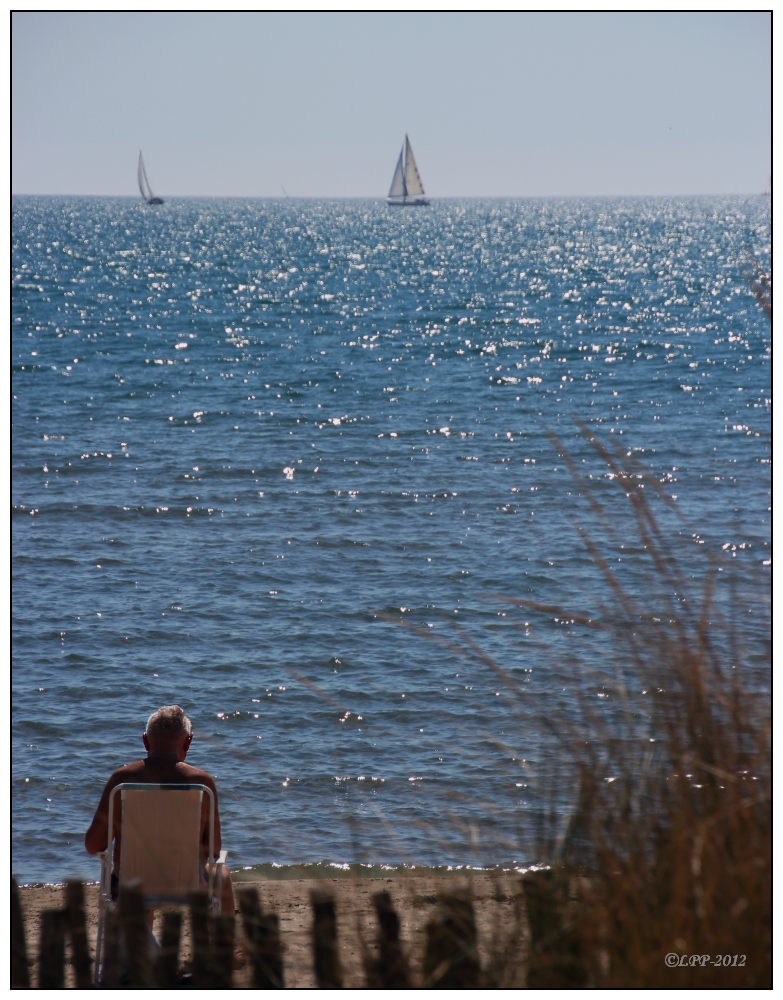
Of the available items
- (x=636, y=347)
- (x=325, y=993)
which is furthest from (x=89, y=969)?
(x=636, y=347)

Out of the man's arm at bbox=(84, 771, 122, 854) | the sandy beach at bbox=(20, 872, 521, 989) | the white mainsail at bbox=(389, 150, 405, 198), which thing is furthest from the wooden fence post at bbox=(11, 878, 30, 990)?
the white mainsail at bbox=(389, 150, 405, 198)

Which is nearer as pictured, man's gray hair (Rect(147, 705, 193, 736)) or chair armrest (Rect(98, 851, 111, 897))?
chair armrest (Rect(98, 851, 111, 897))

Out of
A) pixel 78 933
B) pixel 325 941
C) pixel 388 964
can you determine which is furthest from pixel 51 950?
pixel 388 964

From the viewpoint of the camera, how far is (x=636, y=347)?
107ft

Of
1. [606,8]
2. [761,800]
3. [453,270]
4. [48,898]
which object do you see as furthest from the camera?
[453,270]

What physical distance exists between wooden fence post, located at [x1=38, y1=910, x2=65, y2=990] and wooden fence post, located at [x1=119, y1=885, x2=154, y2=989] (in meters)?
0.19

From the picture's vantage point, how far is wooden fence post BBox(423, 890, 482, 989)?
7.11 ft

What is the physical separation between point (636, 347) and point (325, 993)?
105 ft

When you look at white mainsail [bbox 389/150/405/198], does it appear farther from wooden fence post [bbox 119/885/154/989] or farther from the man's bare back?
wooden fence post [bbox 119/885/154/989]

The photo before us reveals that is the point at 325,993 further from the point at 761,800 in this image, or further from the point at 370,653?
the point at 370,653

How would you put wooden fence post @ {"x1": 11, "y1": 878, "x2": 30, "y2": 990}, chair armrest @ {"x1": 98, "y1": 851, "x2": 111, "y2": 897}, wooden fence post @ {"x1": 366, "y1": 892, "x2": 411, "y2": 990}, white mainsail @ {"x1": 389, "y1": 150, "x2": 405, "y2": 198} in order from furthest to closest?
white mainsail @ {"x1": 389, "y1": 150, "x2": 405, "y2": 198} → chair armrest @ {"x1": 98, "y1": 851, "x2": 111, "y2": 897} → wooden fence post @ {"x1": 11, "y1": 878, "x2": 30, "y2": 990} → wooden fence post @ {"x1": 366, "y1": 892, "x2": 411, "y2": 990}

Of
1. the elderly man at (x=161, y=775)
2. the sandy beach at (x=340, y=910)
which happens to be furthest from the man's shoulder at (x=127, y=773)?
the sandy beach at (x=340, y=910)

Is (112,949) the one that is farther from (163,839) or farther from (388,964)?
(163,839)

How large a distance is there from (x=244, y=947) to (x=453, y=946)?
0.57 meters
